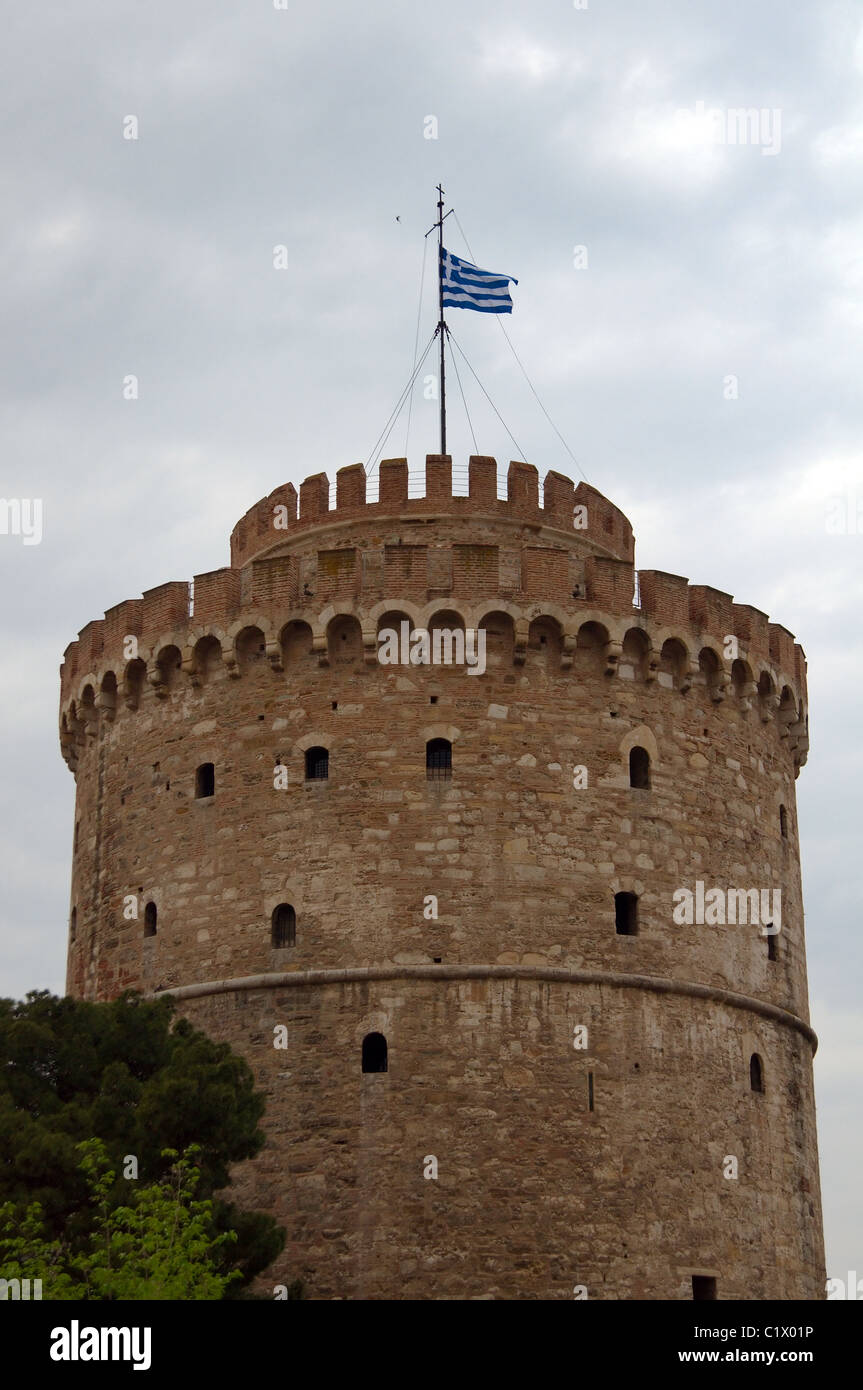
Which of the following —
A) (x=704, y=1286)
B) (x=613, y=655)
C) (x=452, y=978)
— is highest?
(x=613, y=655)

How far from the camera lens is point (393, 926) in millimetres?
24328

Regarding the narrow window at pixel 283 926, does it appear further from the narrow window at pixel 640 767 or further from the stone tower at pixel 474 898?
the narrow window at pixel 640 767

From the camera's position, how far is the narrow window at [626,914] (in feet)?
82.3

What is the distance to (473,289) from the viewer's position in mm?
29391

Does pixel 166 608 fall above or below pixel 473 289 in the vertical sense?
below

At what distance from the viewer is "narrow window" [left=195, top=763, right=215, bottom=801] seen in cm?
2611

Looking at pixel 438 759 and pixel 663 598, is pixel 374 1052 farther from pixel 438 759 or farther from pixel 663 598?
pixel 663 598

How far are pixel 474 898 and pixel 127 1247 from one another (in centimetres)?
673

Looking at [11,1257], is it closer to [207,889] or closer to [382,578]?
[207,889]

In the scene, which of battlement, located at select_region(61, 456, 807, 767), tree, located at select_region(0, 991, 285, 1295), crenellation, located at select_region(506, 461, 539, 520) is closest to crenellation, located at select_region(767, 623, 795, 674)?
battlement, located at select_region(61, 456, 807, 767)

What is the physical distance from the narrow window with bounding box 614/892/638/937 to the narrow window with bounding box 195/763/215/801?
5451mm

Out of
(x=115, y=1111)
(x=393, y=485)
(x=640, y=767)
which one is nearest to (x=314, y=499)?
(x=393, y=485)

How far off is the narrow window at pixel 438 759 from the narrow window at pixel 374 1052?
3.26 m

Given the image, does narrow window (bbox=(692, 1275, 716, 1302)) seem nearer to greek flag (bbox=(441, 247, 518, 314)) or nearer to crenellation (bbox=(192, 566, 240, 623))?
crenellation (bbox=(192, 566, 240, 623))
